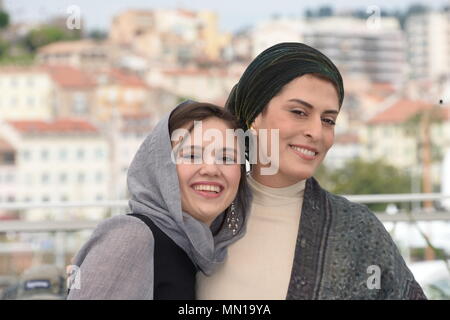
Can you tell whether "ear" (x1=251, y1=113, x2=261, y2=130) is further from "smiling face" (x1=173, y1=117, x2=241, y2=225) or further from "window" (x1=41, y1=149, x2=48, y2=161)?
"window" (x1=41, y1=149, x2=48, y2=161)

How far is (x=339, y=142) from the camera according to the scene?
5481cm

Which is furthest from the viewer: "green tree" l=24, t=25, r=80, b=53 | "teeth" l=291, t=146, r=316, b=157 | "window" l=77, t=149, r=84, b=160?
"green tree" l=24, t=25, r=80, b=53

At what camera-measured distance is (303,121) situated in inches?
37.0

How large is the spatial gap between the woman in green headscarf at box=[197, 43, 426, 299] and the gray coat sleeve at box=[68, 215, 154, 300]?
0.31 ft

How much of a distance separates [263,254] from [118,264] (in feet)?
0.57

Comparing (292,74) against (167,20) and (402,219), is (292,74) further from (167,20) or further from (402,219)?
(167,20)

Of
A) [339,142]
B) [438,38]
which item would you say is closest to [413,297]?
[339,142]

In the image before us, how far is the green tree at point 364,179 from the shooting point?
41.2 meters

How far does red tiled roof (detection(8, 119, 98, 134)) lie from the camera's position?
51438 millimetres

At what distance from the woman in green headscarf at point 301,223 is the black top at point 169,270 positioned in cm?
5

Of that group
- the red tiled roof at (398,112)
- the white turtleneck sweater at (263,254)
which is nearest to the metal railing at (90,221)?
the white turtleneck sweater at (263,254)

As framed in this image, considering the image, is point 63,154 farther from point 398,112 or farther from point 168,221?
point 168,221

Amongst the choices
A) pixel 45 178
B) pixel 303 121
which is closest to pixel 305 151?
pixel 303 121

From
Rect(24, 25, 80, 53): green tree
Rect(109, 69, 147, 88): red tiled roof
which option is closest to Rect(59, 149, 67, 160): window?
Rect(109, 69, 147, 88): red tiled roof
